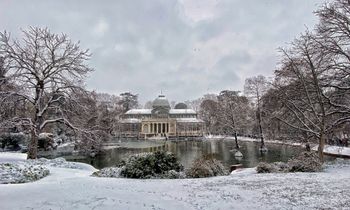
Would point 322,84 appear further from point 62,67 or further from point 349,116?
point 62,67

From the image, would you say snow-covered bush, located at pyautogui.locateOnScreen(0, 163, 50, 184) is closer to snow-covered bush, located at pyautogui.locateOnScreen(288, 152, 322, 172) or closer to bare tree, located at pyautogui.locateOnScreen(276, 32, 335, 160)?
snow-covered bush, located at pyautogui.locateOnScreen(288, 152, 322, 172)

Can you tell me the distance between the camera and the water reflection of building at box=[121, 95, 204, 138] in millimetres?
69125

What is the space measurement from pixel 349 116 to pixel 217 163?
7538 millimetres

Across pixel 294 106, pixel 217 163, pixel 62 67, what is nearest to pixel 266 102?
pixel 294 106

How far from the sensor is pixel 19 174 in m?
9.11

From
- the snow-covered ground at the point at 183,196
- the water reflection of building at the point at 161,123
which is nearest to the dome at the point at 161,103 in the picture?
the water reflection of building at the point at 161,123

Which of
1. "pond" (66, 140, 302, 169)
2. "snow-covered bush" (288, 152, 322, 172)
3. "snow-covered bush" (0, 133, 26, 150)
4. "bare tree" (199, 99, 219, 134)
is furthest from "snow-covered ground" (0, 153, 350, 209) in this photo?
"bare tree" (199, 99, 219, 134)

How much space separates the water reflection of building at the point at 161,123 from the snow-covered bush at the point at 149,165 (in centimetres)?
5372

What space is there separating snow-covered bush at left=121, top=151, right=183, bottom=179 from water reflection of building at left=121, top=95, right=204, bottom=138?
53.7 meters

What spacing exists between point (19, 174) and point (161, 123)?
65.0m

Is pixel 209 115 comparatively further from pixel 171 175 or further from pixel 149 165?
pixel 171 175

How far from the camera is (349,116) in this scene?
48.0 ft

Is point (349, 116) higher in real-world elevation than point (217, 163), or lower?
higher

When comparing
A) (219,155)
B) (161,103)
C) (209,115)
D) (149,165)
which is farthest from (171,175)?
(161,103)
